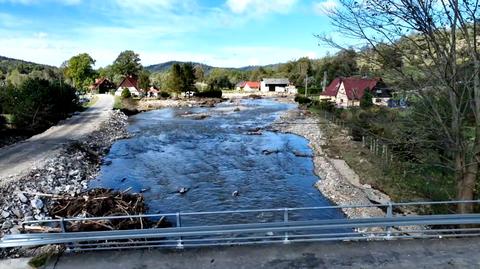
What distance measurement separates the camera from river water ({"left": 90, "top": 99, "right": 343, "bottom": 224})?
2028cm

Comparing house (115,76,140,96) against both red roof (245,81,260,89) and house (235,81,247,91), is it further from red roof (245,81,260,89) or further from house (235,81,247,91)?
house (235,81,247,91)

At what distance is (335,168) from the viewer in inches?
1063

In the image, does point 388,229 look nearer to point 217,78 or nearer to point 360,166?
point 360,166

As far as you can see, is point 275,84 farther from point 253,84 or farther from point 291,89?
point 253,84

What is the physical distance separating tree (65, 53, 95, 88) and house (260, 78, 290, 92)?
169ft

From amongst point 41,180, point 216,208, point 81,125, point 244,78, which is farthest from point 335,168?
point 244,78

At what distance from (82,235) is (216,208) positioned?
12.6 m

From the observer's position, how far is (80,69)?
372ft

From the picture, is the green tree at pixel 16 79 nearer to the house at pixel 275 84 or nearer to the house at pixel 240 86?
the house at pixel 275 84

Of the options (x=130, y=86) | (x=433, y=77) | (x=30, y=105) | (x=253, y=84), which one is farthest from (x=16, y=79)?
(x=253, y=84)

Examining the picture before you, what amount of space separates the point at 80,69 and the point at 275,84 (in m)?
56.6

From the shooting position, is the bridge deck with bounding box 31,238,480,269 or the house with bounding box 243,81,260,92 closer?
the bridge deck with bounding box 31,238,480,269

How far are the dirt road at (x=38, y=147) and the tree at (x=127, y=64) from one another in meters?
71.6

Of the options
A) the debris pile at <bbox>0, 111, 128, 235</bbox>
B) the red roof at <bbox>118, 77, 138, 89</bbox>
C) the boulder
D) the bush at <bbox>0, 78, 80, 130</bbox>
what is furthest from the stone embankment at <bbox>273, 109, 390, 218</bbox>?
the red roof at <bbox>118, 77, 138, 89</bbox>
